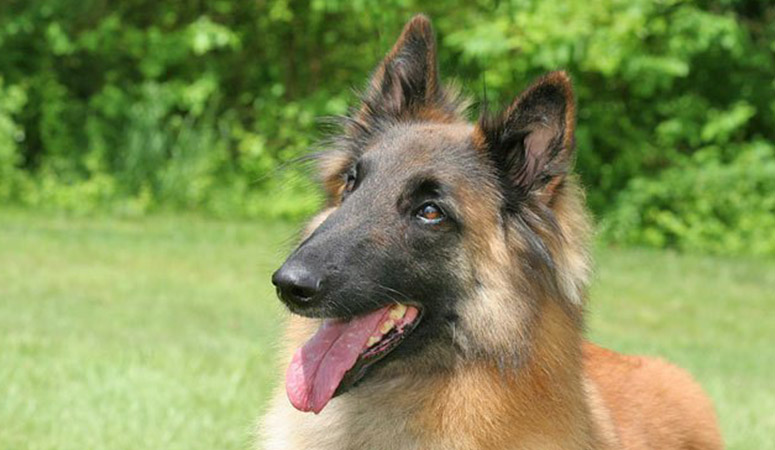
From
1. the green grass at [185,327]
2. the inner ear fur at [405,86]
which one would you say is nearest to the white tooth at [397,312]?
the green grass at [185,327]

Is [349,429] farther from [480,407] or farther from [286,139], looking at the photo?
[286,139]

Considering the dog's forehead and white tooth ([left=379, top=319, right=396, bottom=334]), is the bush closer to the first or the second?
the dog's forehead

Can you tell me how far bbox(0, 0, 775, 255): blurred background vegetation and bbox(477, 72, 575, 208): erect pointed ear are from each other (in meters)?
10.8

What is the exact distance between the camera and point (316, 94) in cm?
1702

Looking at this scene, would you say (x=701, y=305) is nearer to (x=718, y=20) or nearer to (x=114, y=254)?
(x=718, y=20)

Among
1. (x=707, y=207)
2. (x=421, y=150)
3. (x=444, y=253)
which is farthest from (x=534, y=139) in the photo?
(x=707, y=207)

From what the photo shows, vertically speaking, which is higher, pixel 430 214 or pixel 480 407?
pixel 430 214

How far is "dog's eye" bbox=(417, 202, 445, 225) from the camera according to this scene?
4035 millimetres

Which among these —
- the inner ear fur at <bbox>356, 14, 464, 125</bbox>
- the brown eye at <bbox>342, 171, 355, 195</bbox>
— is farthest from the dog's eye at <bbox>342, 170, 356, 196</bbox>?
the inner ear fur at <bbox>356, 14, 464, 125</bbox>

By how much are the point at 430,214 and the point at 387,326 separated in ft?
1.31

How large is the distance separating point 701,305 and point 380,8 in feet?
19.8

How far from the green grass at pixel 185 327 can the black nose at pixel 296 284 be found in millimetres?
716

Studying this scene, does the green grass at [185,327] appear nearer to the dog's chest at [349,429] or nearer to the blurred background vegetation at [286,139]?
the blurred background vegetation at [286,139]

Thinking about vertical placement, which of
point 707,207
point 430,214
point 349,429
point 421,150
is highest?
point 421,150
